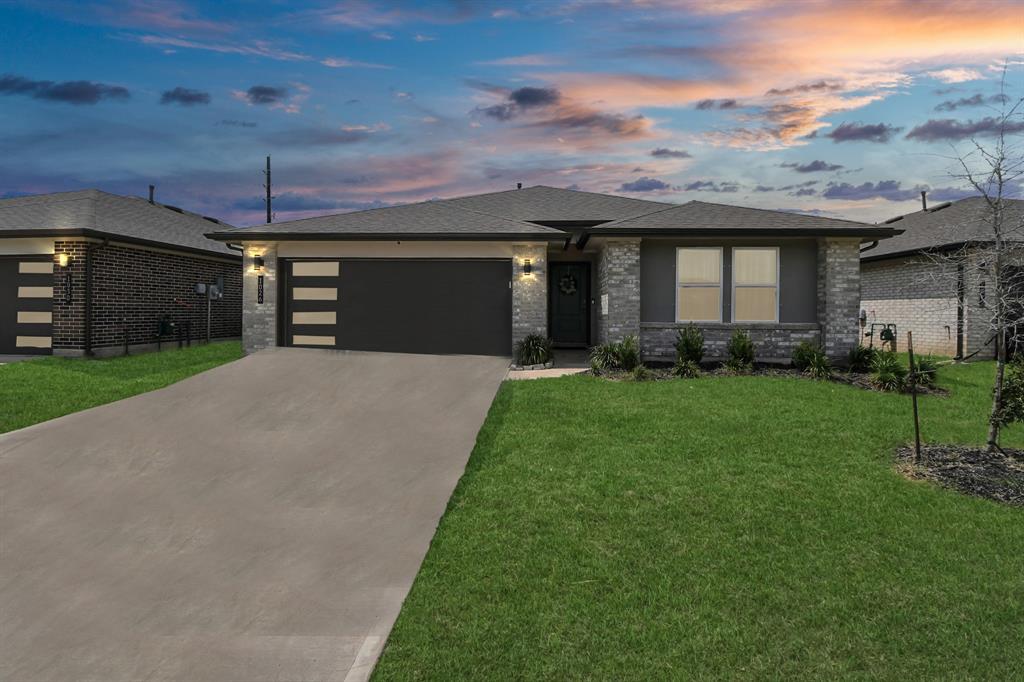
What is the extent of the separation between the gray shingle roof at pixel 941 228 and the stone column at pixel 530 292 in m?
11.1

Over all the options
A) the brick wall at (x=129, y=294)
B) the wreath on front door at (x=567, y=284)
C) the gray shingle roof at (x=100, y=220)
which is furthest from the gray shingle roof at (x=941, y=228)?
the brick wall at (x=129, y=294)

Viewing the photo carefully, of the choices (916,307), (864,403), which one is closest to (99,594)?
(864,403)

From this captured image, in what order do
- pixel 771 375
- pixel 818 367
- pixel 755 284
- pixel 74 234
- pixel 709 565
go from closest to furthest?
pixel 709 565
pixel 818 367
pixel 771 375
pixel 755 284
pixel 74 234

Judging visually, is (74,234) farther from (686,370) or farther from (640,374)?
(686,370)

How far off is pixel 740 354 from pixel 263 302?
439 inches

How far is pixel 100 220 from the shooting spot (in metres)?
17.4

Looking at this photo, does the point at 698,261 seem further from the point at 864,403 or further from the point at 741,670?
the point at 741,670

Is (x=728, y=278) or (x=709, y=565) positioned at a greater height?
(x=728, y=278)

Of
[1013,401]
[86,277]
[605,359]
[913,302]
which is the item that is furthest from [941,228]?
[86,277]

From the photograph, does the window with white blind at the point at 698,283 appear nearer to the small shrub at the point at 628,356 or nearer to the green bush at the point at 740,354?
the green bush at the point at 740,354

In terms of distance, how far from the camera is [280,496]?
6.63m

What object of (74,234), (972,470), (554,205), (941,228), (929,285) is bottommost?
(972,470)

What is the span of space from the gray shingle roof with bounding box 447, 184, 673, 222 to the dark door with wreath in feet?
5.60

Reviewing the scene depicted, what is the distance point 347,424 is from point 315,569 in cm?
439
